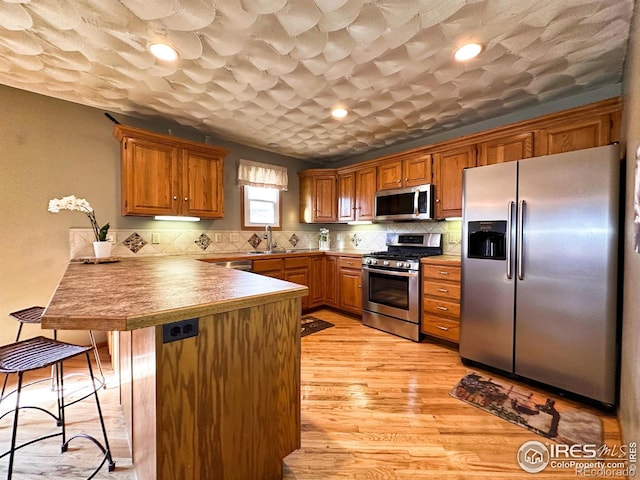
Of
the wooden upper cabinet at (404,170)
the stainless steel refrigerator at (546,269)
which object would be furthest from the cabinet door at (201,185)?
the stainless steel refrigerator at (546,269)

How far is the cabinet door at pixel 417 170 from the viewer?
3.28 meters

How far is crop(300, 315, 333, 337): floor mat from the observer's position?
→ 3368 millimetres

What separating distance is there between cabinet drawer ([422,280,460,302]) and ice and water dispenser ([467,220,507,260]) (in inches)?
17.7

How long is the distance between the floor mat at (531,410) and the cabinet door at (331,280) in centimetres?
211

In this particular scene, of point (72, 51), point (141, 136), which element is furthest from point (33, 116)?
point (72, 51)

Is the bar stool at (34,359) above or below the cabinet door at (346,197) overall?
below

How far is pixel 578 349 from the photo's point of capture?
1.90 m

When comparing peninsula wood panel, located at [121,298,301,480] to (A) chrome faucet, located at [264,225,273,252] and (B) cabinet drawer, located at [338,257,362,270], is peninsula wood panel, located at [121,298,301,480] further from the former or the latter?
(A) chrome faucet, located at [264,225,273,252]

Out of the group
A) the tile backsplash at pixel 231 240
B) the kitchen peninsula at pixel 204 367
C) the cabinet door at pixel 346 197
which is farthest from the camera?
the cabinet door at pixel 346 197

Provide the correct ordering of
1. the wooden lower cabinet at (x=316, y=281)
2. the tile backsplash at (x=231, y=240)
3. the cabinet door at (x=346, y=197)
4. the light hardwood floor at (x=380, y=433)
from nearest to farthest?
1. the light hardwood floor at (x=380, y=433)
2. the tile backsplash at (x=231, y=240)
3. the wooden lower cabinet at (x=316, y=281)
4. the cabinet door at (x=346, y=197)

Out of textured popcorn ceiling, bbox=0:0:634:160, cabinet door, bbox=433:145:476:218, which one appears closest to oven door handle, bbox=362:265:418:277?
cabinet door, bbox=433:145:476:218

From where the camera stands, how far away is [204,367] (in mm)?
1007

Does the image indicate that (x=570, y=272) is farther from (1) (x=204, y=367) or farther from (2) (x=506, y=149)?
(1) (x=204, y=367)

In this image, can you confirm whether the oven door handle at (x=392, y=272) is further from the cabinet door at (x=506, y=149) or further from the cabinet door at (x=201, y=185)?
the cabinet door at (x=201, y=185)
